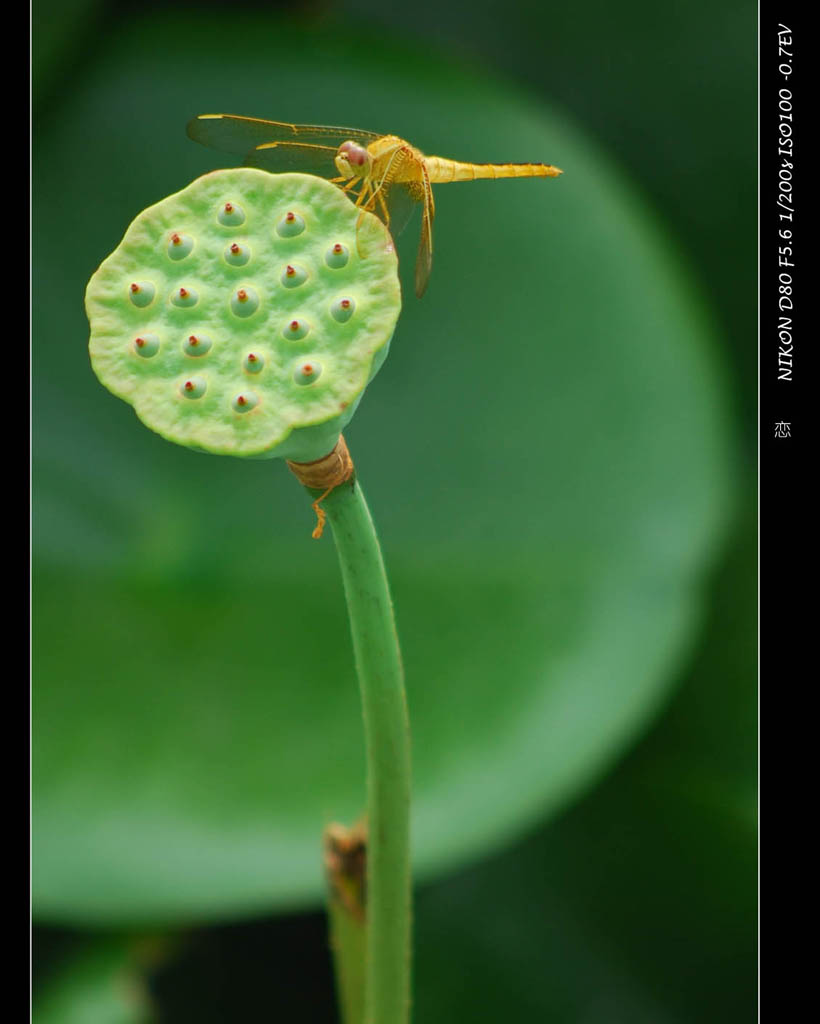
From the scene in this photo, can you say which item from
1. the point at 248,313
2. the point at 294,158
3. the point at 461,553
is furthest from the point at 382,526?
the point at 248,313

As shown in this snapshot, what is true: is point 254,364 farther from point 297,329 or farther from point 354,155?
point 354,155

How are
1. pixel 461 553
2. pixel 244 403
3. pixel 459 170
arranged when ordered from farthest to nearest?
pixel 461 553
pixel 459 170
pixel 244 403

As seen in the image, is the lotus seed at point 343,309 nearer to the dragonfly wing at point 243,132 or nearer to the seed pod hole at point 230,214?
the seed pod hole at point 230,214

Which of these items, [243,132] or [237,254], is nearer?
[237,254]

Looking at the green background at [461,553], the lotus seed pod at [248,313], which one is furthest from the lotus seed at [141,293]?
the green background at [461,553]

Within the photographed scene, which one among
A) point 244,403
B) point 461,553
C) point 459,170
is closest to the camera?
point 244,403

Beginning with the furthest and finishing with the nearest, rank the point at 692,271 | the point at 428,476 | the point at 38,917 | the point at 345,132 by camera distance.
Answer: the point at 692,271
the point at 428,476
the point at 38,917
the point at 345,132
